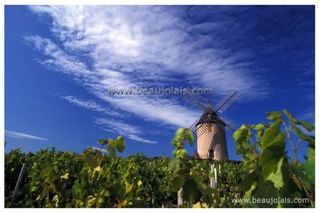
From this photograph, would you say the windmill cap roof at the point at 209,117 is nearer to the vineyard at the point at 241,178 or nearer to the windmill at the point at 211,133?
the windmill at the point at 211,133

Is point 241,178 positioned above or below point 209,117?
below

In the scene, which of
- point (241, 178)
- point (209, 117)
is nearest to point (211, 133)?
point (209, 117)

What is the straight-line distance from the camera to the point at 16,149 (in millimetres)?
6492

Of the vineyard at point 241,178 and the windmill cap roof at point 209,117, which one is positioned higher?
the windmill cap roof at point 209,117

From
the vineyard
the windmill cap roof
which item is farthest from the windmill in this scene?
the vineyard

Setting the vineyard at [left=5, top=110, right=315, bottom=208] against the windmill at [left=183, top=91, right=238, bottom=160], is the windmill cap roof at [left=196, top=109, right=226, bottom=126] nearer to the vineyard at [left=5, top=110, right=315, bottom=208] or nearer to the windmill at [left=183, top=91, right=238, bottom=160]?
the windmill at [left=183, top=91, right=238, bottom=160]

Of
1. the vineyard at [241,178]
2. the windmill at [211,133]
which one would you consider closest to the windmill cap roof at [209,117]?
the windmill at [211,133]

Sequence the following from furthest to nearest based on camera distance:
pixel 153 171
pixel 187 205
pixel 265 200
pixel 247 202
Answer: pixel 153 171 → pixel 187 205 → pixel 247 202 → pixel 265 200

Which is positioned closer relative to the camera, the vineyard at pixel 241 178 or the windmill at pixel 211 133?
the vineyard at pixel 241 178

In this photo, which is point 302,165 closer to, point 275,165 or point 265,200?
point 265,200

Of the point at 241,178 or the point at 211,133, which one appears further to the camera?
the point at 211,133

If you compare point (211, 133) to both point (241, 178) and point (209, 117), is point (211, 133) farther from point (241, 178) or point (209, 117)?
point (241, 178)
